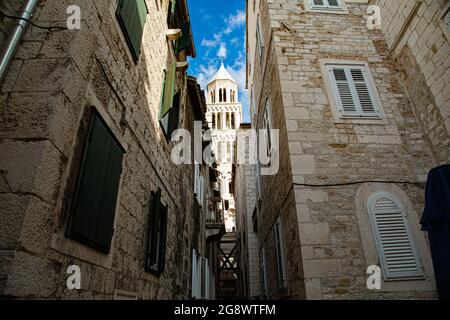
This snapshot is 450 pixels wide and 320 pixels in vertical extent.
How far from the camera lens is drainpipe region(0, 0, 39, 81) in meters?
2.29

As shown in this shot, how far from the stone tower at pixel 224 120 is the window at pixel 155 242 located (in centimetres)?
4383

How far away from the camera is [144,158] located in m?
4.54

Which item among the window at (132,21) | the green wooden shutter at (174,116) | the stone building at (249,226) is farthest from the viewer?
the stone building at (249,226)

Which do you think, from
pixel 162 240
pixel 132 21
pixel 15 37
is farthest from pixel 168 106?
pixel 15 37

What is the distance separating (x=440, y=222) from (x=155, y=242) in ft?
14.3

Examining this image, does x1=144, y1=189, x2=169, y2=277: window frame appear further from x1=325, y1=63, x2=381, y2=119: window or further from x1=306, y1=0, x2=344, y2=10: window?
x1=306, y1=0, x2=344, y2=10: window

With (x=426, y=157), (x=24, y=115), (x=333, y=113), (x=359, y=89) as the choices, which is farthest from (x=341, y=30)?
(x=24, y=115)

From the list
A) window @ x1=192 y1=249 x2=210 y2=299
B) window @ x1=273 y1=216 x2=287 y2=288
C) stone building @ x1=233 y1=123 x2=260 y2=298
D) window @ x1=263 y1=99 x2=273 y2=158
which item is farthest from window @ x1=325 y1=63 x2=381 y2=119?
stone building @ x1=233 y1=123 x2=260 y2=298

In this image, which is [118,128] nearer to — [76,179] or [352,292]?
[76,179]

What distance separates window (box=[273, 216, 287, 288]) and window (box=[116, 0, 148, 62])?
478 cm

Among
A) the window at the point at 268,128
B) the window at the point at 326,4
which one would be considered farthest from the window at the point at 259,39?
the window at the point at 268,128

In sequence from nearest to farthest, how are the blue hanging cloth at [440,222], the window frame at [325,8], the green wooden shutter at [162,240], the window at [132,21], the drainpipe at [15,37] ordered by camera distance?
1. the drainpipe at [15,37]
2. the blue hanging cloth at [440,222]
3. the window at [132,21]
4. the green wooden shutter at [162,240]
5. the window frame at [325,8]

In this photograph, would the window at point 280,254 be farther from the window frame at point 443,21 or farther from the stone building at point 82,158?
the window frame at point 443,21

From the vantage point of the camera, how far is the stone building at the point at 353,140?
460 cm
